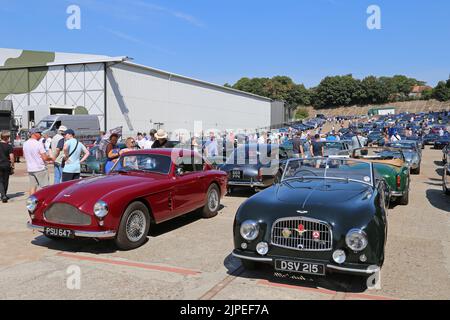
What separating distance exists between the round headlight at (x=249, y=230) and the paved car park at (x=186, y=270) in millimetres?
538

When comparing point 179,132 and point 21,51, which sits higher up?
point 21,51

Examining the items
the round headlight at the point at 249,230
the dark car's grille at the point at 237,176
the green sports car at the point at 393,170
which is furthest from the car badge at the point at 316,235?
the dark car's grille at the point at 237,176

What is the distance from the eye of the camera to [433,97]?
441ft

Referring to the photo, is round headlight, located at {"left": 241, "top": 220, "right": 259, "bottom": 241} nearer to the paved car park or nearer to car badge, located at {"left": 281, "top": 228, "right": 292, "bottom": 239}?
car badge, located at {"left": 281, "top": 228, "right": 292, "bottom": 239}

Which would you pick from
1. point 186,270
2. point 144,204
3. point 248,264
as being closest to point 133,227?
point 144,204

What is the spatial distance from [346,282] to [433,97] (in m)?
147

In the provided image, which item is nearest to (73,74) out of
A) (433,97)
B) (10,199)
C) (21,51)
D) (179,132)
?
(179,132)

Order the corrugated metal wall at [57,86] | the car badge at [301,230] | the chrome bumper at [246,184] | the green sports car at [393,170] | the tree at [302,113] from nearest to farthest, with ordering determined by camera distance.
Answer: the car badge at [301,230]
the green sports car at [393,170]
the chrome bumper at [246,184]
the corrugated metal wall at [57,86]
the tree at [302,113]

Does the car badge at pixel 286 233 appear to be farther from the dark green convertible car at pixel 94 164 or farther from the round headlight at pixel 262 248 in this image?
the dark green convertible car at pixel 94 164

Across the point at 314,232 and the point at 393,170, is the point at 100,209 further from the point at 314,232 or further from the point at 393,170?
the point at 393,170

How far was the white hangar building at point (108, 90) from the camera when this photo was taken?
31891mm

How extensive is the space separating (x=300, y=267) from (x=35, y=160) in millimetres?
7313
